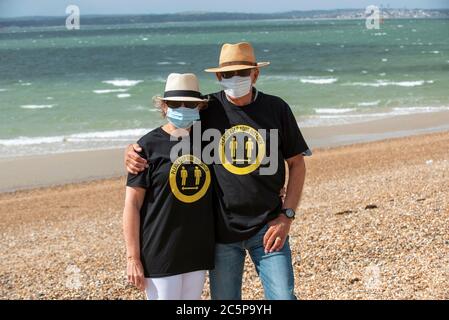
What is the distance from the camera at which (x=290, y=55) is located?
227ft

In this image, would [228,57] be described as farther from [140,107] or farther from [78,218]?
[140,107]

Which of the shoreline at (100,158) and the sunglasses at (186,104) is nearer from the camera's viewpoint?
the sunglasses at (186,104)

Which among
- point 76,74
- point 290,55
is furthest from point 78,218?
point 290,55

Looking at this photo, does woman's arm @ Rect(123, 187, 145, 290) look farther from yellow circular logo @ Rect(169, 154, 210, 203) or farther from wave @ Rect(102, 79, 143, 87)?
wave @ Rect(102, 79, 143, 87)

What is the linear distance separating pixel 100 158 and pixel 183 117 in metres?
14.3

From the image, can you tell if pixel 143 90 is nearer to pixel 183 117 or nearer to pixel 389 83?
pixel 389 83

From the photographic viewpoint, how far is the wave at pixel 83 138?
828 inches

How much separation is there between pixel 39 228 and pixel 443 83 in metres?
30.0

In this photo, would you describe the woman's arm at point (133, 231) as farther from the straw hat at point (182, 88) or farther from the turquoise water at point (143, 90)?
the turquoise water at point (143, 90)

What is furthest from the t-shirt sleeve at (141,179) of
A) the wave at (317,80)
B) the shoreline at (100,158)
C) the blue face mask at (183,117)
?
the wave at (317,80)

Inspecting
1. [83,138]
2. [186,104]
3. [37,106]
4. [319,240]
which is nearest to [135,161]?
[186,104]

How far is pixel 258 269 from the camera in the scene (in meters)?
4.03

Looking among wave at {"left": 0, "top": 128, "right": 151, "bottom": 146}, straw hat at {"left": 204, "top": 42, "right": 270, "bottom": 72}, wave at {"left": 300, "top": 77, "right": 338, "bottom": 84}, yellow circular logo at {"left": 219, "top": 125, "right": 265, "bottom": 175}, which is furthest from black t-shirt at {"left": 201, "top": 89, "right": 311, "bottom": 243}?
wave at {"left": 300, "top": 77, "right": 338, "bottom": 84}

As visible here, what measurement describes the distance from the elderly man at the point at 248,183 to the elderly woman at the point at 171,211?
8 cm
